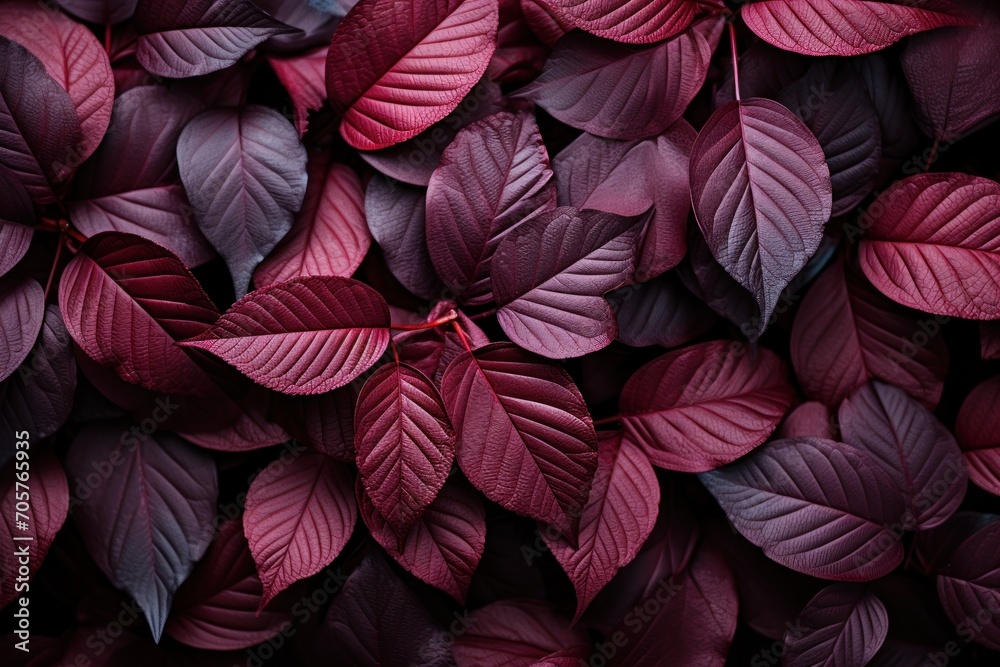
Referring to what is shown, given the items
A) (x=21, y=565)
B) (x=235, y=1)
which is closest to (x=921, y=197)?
(x=235, y=1)

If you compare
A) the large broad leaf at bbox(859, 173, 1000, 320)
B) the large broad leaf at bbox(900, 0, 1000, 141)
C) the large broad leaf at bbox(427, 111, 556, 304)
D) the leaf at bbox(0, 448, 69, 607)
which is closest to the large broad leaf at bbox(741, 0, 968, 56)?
the large broad leaf at bbox(900, 0, 1000, 141)

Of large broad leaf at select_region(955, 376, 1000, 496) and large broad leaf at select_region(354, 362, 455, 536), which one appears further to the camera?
large broad leaf at select_region(955, 376, 1000, 496)

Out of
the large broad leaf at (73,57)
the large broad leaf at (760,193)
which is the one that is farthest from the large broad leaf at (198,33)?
the large broad leaf at (760,193)

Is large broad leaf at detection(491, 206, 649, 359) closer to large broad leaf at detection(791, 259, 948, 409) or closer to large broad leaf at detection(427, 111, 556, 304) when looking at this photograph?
large broad leaf at detection(427, 111, 556, 304)

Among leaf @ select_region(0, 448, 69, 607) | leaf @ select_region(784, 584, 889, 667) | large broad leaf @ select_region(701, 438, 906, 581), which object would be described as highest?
leaf @ select_region(0, 448, 69, 607)

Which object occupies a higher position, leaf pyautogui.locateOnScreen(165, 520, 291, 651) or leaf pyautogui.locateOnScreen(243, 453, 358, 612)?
leaf pyautogui.locateOnScreen(243, 453, 358, 612)

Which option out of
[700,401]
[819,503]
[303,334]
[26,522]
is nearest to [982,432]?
[819,503]

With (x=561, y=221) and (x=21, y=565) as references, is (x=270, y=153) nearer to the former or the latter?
(x=561, y=221)

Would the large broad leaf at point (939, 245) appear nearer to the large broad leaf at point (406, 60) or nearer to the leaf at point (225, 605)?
the large broad leaf at point (406, 60)
